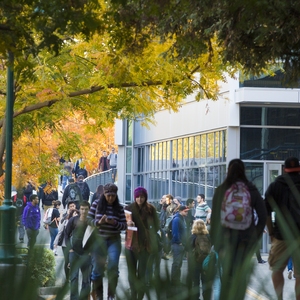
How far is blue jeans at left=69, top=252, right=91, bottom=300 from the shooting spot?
5.73 ft

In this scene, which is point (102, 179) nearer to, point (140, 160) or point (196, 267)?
point (140, 160)

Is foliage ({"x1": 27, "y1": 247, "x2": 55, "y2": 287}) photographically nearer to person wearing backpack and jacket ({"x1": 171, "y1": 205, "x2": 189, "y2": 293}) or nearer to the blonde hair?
person wearing backpack and jacket ({"x1": 171, "y1": 205, "x2": 189, "y2": 293})

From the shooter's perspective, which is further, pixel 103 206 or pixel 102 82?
pixel 102 82

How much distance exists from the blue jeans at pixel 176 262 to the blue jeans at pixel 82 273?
7.9 inches

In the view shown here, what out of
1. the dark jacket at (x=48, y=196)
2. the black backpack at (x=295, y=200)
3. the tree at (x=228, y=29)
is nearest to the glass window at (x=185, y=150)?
the dark jacket at (x=48, y=196)

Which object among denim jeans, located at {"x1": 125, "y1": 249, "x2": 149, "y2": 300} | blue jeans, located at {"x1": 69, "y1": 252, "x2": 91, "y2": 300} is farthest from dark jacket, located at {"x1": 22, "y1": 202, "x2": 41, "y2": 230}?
denim jeans, located at {"x1": 125, "y1": 249, "x2": 149, "y2": 300}

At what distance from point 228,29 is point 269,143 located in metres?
15.0

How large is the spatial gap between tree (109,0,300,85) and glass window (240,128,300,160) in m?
13.6

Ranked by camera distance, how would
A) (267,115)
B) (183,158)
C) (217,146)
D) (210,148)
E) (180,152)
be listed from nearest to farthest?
(267,115)
(217,146)
(210,148)
(183,158)
(180,152)

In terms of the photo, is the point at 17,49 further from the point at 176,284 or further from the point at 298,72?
the point at 176,284

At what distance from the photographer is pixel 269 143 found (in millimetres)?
23609

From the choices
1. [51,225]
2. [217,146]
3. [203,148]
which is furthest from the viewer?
[203,148]

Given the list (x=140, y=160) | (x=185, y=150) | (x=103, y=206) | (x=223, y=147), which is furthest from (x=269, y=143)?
(x=103, y=206)

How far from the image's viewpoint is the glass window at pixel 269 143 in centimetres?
2358
